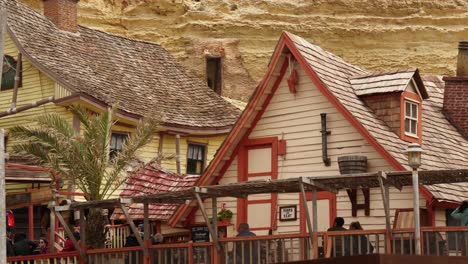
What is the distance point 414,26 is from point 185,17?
1230cm

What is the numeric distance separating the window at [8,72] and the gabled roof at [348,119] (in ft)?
32.7

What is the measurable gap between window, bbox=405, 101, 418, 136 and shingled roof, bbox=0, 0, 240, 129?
10919 mm

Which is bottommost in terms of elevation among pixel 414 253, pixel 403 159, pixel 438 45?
pixel 414 253

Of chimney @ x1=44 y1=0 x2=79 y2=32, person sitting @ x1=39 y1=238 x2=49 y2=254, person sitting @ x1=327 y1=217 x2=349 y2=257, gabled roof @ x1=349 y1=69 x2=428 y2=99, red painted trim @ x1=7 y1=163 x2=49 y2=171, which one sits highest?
chimney @ x1=44 y1=0 x2=79 y2=32

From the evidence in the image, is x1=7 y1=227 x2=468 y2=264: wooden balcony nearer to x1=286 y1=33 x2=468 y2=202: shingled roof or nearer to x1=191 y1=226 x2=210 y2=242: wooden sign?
x1=286 y1=33 x2=468 y2=202: shingled roof

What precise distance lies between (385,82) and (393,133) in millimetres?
1293

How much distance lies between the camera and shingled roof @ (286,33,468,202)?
26.2 metres

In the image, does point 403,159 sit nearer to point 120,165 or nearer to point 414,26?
point 120,165

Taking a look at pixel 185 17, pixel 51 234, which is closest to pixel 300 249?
pixel 51 234

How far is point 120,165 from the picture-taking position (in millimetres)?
29297

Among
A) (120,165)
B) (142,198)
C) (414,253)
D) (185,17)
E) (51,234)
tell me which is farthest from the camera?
(185,17)

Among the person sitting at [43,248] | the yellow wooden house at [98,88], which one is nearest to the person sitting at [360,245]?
the person sitting at [43,248]

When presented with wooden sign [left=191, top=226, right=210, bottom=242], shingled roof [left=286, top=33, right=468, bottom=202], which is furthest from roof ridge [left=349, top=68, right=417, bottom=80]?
wooden sign [left=191, top=226, right=210, bottom=242]

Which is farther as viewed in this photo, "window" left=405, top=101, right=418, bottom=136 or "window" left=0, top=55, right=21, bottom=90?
"window" left=0, top=55, right=21, bottom=90
